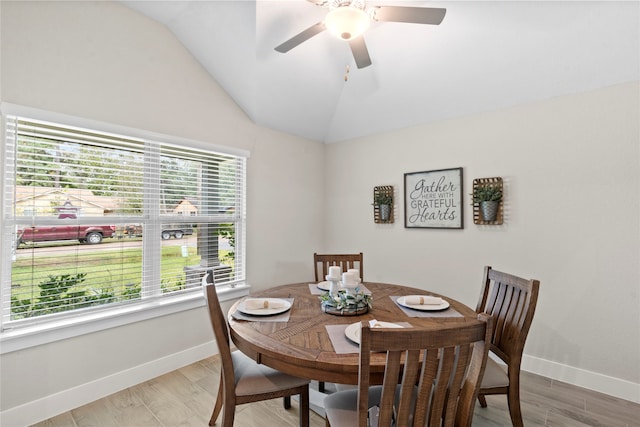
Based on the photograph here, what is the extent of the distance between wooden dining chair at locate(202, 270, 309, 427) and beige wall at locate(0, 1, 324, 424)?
1256mm

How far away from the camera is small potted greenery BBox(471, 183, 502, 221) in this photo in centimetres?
282

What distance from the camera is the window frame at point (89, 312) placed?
6.36 ft

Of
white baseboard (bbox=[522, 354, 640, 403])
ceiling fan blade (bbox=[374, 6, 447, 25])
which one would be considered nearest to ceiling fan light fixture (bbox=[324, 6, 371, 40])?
ceiling fan blade (bbox=[374, 6, 447, 25])

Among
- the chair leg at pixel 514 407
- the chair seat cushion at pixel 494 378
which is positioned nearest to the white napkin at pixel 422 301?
the chair seat cushion at pixel 494 378

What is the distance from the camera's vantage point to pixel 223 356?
162cm

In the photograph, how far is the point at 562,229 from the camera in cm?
257

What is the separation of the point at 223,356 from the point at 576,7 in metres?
3.19

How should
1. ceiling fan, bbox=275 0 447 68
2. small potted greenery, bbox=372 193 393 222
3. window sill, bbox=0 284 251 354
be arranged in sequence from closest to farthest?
ceiling fan, bbox=275 0 447 68 → window sill, bbox=0 284 251 354 → small potted greenery, bbox=372 193 393 222

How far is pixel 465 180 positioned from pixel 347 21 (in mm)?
2008

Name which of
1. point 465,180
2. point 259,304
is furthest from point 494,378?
point 465,180

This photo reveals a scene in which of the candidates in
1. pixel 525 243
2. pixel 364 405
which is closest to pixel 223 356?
pixel 364 405

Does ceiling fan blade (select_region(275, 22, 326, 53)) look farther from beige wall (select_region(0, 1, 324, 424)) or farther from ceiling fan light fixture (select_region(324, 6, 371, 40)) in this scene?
beige wall (select_region(0, 1, 324, 424))

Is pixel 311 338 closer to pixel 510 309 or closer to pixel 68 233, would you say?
pixel 510 309

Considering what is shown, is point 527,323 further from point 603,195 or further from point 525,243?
point 603,195
